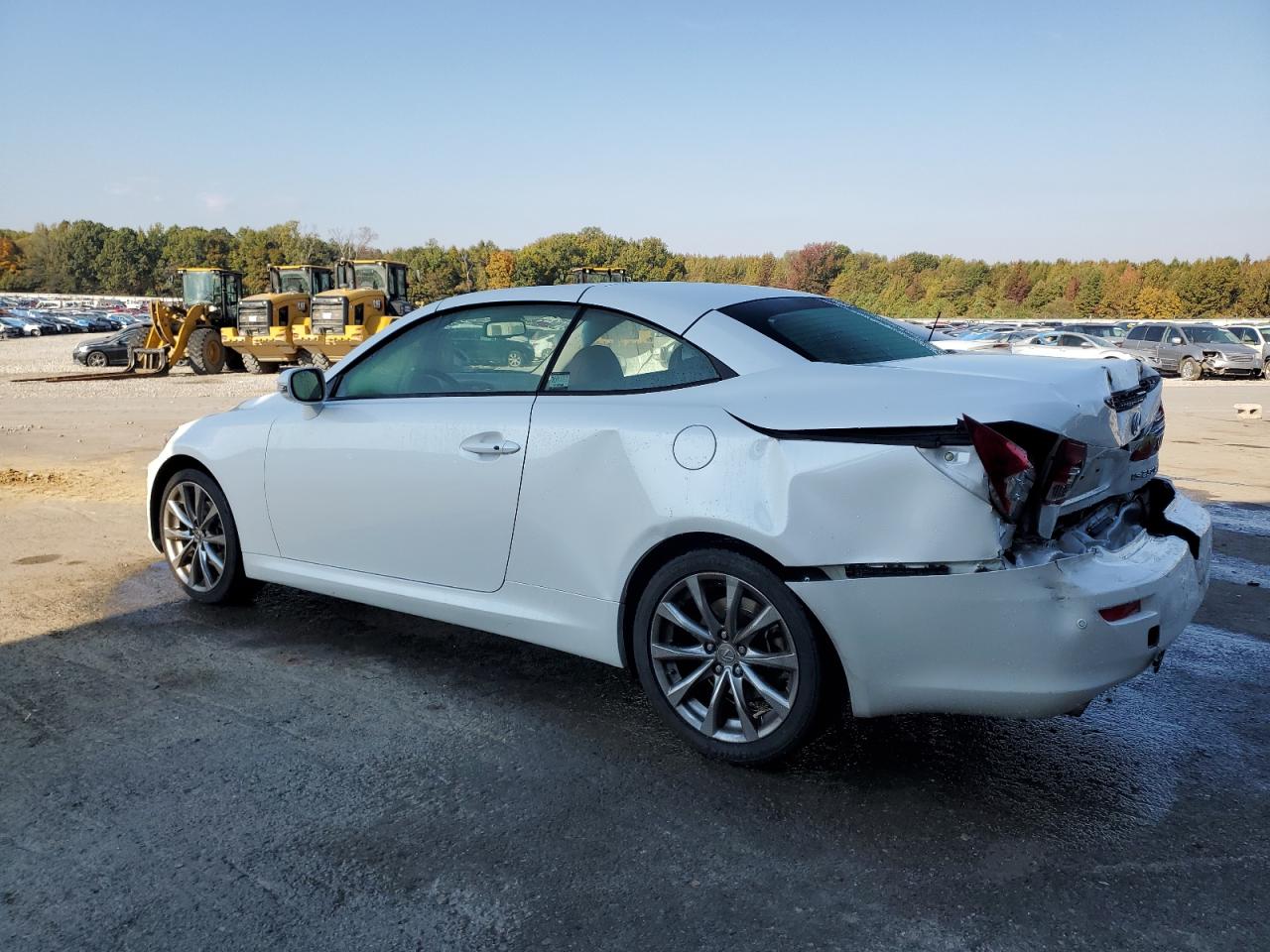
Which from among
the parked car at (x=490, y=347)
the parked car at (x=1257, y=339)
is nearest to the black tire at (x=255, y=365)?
the parked car at (x=490, y=347)

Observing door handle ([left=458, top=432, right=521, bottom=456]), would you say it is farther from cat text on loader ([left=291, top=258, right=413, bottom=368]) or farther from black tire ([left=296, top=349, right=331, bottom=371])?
black tire ([left=296, top=349, right=331, bottom=371])

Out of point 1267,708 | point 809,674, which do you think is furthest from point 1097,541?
point 1267,708

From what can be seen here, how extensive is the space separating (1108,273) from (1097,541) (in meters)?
102

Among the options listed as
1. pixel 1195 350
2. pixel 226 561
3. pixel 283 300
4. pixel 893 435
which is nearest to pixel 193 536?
pixel 226 561

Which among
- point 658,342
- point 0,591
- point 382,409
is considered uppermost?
point 658,342

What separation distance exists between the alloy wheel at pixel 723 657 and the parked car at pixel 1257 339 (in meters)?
30.7

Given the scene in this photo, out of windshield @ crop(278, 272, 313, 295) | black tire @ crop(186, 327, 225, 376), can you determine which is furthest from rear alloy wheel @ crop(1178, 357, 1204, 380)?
black tire @ crop(186, 327, 225, 376)

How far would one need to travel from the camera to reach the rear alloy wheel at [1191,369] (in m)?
28.6

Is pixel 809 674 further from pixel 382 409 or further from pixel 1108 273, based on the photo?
pixel 1108 273

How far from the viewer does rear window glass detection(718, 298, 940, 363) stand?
3443 millimetres

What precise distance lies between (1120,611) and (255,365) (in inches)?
1059

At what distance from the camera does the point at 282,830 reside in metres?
2.89

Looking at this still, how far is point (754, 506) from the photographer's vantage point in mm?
3020

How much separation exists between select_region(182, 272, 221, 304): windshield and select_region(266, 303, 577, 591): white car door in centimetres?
2655
